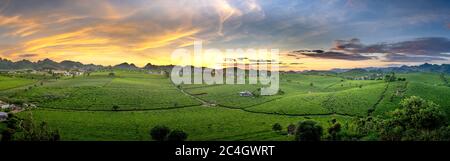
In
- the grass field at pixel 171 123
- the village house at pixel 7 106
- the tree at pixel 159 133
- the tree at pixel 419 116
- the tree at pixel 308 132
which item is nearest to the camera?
the tree at pixel 308 132

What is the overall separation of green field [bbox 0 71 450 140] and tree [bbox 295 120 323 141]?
4.28m

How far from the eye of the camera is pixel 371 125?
3900 centimetres

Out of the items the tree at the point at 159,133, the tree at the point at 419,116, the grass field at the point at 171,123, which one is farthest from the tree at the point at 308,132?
the tree at the point at 159,133

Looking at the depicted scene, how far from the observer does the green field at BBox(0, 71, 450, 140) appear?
130 ft

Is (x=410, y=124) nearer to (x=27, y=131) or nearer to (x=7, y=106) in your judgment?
(x=27, y=131)

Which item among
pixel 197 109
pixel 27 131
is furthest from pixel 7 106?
pixel 197 109

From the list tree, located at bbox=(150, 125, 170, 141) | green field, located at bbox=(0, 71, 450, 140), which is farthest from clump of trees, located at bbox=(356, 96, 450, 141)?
tree, located at bbox=(150, 125, 170, 141)

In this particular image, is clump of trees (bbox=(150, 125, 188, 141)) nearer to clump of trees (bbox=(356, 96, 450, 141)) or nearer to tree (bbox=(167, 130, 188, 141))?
tree (bbox=(167, 130, 188, 141))

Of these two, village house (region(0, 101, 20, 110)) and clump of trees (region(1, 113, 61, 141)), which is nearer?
clump of trees (region(1, 113, 61, 141))

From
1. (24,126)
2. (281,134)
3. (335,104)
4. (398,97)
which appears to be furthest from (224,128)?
(398,97)

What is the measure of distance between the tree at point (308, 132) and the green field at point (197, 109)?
4281 millimetres

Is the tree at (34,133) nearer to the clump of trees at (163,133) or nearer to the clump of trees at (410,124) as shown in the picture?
the clump of trees at (163,133)

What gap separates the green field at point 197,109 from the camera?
39656 millimetres
